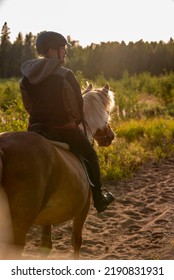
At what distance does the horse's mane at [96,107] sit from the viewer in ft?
13.6

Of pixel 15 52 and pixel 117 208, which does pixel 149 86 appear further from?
pixel 15 52

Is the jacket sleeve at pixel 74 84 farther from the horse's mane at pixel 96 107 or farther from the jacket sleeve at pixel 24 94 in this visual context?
the horse's mane at pixel 96 107

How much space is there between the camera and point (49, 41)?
340 centimetres

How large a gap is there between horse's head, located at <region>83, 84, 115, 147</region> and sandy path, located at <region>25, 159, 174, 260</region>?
4.81ft

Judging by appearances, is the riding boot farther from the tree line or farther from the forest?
A: the tree line

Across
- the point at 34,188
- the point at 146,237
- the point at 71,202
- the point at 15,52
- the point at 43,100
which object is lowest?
the point at 146,237

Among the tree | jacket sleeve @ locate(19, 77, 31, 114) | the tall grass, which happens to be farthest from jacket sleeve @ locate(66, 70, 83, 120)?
the tree

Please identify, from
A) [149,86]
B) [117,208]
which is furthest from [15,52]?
[117,208]

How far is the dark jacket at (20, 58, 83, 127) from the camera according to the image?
3.27 m

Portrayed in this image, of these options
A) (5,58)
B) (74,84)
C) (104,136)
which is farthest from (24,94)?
(5,58)

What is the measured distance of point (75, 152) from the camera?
357cm

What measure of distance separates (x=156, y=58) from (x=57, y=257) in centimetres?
4720

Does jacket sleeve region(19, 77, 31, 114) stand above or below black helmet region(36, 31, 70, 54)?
below

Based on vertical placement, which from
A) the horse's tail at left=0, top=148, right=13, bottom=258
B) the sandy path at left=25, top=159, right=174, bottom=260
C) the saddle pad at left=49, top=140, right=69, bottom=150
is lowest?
the sandy path at left=25, top=159, right=174, bottom=260
